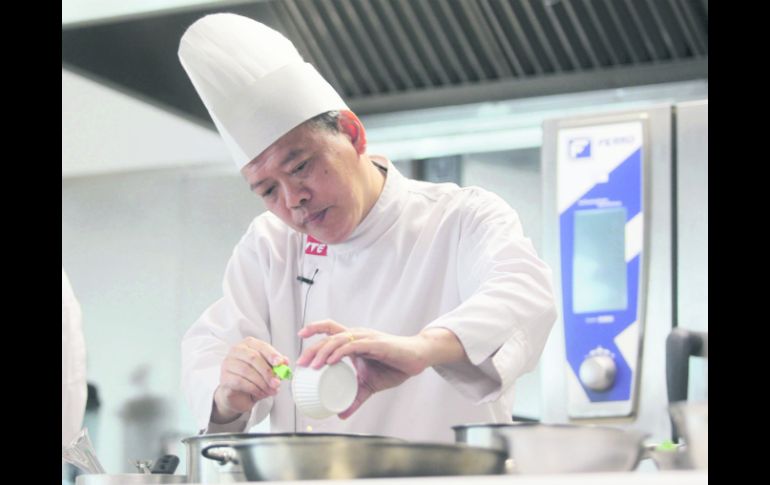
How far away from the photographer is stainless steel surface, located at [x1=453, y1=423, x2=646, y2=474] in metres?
1.24

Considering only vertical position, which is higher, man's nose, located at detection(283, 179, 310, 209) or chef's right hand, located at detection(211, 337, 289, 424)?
man's nose, located at detection(283, 179, 310, 209)

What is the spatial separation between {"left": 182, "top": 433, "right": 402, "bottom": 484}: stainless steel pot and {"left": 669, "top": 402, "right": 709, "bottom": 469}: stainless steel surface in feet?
0.87

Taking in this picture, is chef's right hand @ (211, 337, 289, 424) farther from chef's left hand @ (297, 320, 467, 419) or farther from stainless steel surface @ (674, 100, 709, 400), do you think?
stainless steel surface @ (674, 100, 709, 400)

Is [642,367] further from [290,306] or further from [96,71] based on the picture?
[96,71]

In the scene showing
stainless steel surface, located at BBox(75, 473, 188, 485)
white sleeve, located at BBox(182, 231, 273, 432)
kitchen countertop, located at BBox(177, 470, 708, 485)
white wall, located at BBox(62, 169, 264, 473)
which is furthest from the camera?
white wall, located at BBox(62, 169, 264, 473)

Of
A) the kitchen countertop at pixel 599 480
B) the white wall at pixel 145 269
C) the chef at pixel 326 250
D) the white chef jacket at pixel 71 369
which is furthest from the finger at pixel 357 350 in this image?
the white wall at pixel 145 269

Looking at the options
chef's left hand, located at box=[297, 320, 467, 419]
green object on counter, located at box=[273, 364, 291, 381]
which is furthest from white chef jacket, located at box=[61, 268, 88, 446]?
chef's left hand, located at box=[297, 320, 467, 419]

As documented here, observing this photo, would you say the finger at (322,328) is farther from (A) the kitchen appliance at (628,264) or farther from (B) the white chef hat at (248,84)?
(A) the kitchen appliance at (628,264)

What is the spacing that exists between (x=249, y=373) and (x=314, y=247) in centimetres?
43

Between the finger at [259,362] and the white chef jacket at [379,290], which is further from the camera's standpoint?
the white chef jacket at [379,290]

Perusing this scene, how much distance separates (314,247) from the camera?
2.21 metres

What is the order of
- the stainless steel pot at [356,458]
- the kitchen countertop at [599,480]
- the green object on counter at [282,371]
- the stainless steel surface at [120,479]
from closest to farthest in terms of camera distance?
the kitchen countertop at [599,480] → the stainless steel pot at [356,458] → the stainless steel surface at [120,479] → the green object on counter at [282,371]

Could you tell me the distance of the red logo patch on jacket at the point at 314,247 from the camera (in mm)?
2205

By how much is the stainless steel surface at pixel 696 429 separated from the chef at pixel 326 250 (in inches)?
24.2
